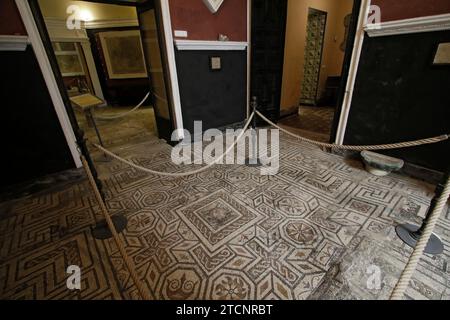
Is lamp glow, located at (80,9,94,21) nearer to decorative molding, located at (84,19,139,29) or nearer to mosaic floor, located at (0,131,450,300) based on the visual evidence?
decorative molding, located at (84,19,139,29)

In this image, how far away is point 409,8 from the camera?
244cm

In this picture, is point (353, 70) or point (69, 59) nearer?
point (353, 70)

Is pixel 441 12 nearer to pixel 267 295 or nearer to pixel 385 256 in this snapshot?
pixel 385 256

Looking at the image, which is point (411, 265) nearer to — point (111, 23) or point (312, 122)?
point (312, 122)

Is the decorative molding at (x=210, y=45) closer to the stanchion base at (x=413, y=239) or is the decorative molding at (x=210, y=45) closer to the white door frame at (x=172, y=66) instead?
the white door frame at (x=172, y=66)

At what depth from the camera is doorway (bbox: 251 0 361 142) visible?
4457 millimetres

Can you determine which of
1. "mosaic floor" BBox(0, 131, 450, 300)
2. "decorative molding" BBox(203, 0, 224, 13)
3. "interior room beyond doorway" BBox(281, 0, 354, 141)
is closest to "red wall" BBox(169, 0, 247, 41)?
"decorative molding" BBox(203, 0, 224, 13)

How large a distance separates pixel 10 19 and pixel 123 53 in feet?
18.9

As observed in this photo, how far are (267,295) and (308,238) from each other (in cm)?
75

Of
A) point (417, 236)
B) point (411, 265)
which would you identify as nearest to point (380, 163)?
point (417, 236)

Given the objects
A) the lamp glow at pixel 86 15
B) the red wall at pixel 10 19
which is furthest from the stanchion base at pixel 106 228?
the lamp glow at pixel 86 15

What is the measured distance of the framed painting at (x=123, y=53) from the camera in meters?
7.38

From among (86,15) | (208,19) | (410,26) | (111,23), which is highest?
(86,15)
